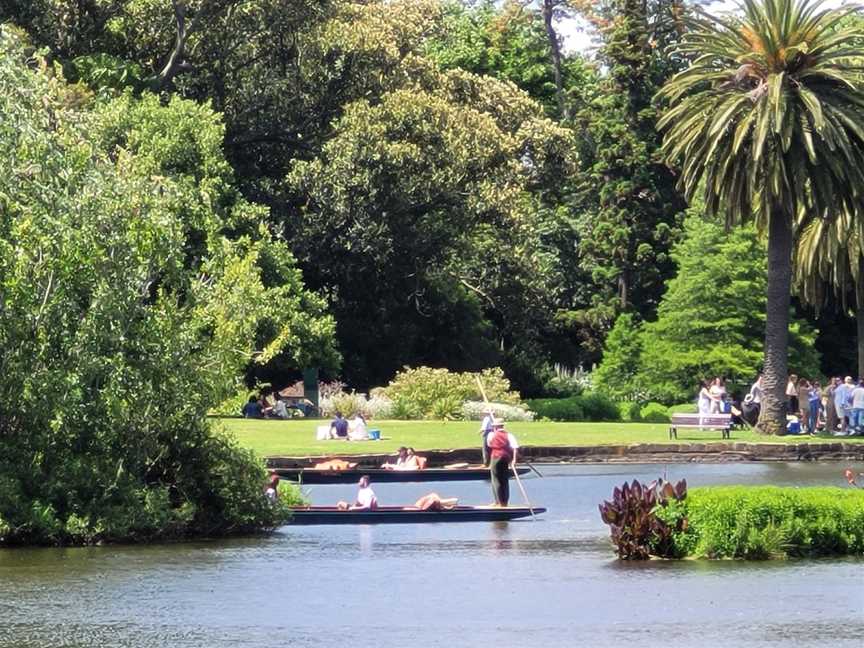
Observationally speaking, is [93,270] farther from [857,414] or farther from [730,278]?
[730,278]

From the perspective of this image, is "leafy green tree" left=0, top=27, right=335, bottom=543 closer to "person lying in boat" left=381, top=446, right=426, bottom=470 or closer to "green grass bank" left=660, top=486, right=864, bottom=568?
"green grass bank" left=660, top=486, right=864, bottom=568

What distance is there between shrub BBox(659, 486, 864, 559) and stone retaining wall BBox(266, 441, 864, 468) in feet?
51.0

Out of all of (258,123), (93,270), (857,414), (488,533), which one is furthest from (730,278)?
(93,270)

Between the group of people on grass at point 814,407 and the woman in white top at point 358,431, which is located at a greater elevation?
the group of people on grass at point 814,407

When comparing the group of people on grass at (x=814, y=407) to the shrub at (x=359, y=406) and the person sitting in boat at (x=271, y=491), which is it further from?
the person sitting in boat at (x=271, y=491)

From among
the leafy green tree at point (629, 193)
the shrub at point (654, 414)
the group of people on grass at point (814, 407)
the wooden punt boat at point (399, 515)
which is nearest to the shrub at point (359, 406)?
the group of people on grass at point (814, 407)

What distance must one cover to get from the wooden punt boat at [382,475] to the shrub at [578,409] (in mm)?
18844

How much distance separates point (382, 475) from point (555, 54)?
156ft

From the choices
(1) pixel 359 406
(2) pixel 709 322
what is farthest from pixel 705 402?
(2) pixel 709 322

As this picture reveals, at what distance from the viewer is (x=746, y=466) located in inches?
1635

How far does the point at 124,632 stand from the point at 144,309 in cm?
915

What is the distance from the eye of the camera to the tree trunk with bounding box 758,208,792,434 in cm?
4922

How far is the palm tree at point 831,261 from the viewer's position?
183 ft

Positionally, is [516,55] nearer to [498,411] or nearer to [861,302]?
[861,302]
